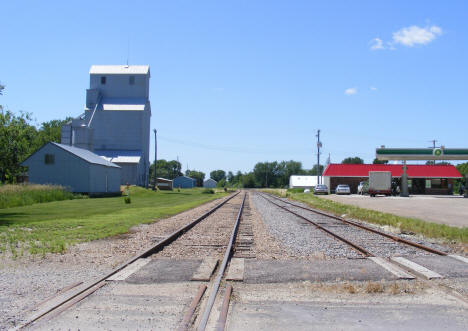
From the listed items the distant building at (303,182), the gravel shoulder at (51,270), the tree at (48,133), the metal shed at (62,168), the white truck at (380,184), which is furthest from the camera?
the distant building at (303,182)

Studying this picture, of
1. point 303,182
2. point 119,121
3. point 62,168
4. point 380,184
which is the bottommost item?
point 380,184

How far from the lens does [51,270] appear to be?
8.38m

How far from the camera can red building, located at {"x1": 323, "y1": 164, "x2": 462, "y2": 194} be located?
240 feet

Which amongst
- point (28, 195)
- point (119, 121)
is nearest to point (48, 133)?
point (119, 121)

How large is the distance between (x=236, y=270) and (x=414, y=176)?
7217 cm

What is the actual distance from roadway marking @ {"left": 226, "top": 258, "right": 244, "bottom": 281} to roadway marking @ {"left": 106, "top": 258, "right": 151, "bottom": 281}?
5.55ft

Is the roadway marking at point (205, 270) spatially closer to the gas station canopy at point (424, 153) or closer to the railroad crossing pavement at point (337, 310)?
the railroad crossing pavement at point (337, 310)

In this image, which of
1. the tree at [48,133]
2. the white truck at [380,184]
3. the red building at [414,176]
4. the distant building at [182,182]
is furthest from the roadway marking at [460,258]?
the distant building at [182,182]

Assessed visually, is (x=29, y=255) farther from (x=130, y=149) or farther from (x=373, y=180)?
(x=130, y=149)

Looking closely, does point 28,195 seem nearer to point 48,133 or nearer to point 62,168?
point 62,168

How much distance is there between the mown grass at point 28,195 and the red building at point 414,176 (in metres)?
48.3

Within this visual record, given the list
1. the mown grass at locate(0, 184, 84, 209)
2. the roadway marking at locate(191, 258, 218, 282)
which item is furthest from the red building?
the roadway marking at locate(191, 258, 218, 282)

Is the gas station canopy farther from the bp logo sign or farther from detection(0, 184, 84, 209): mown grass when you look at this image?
detection(0, 184, 84, 209): mown grass

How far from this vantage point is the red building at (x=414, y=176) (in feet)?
240
